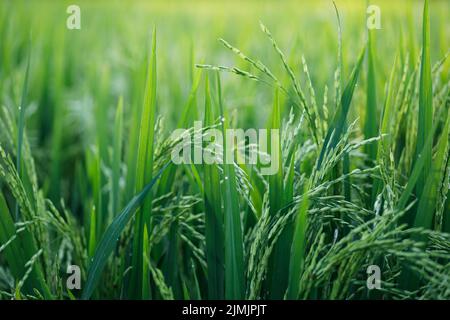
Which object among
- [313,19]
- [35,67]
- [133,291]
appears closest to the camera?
[133,291]

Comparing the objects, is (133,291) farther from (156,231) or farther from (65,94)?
(65,94)

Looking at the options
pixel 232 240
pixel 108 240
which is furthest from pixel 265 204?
pixel 108 240

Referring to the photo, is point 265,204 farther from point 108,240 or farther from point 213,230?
point 108,240

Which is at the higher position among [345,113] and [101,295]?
[345,113]

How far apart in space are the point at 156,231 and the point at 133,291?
10cm

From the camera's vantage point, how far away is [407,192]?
658 millimetres

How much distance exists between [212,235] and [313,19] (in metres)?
2.08

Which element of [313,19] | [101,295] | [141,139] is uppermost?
[313,19]

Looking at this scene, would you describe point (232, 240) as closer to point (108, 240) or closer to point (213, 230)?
point (213, 230)

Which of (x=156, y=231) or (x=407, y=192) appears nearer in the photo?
(x=407, y=192)

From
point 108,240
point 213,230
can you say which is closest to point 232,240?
point 213,230

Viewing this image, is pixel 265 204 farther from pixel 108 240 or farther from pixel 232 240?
pixel 108 240
